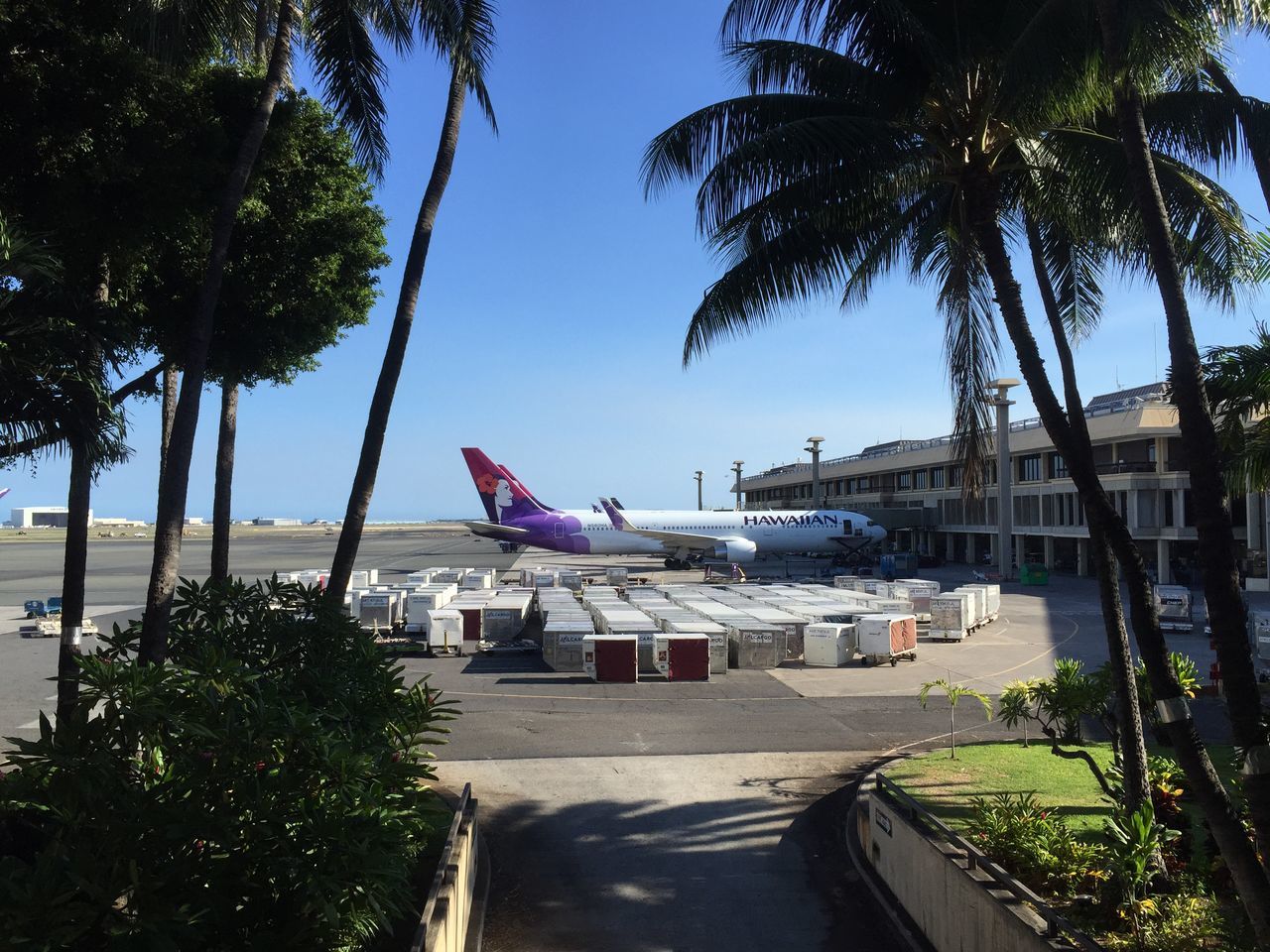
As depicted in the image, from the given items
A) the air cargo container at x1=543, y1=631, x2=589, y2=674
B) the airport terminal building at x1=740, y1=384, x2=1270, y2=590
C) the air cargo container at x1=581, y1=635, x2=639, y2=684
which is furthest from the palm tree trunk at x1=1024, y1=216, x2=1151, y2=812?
the airport terminal building at x1=740, y1=384, x2=1270, y2=590

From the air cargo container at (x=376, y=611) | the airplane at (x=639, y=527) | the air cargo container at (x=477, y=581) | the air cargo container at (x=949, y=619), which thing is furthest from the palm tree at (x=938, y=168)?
the airplane at (x=639, y=527)

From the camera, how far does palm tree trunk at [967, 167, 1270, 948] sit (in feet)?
20.5

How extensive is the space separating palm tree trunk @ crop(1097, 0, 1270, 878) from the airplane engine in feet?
147

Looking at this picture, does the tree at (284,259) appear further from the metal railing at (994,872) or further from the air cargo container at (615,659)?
the metal railing at (994,872)

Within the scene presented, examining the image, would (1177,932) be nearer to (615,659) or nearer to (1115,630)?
(1115,630)

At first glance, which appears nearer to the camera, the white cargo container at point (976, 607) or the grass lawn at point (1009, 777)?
the grass lawn at point (1009, 777)

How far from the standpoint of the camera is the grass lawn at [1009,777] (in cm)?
1098

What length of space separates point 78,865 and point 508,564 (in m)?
63.1

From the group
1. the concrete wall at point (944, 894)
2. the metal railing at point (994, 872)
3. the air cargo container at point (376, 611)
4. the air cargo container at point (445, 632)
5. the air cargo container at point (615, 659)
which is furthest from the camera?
the air cargo container at point (376, 611)

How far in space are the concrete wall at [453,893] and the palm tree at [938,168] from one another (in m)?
6.59

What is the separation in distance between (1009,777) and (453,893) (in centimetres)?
884

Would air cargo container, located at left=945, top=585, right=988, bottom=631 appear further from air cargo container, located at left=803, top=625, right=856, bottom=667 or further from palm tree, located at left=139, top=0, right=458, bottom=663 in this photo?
palm tree, located at left=139, top=0, right=458, bottom=663

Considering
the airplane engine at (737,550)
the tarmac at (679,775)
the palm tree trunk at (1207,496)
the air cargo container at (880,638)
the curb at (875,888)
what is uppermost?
the palm tree trunk at (1207,496)

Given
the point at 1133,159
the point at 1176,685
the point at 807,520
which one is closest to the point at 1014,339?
the point at 1133,159
